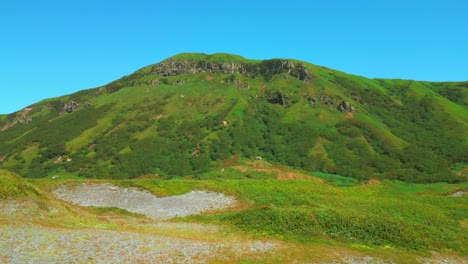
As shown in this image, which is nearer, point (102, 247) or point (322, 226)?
point (102, 247)

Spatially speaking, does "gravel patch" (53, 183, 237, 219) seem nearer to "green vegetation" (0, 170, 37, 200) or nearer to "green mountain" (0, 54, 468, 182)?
"green vegetation" (0, 170, 37, 200)

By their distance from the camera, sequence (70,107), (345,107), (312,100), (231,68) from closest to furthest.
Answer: (345,107), (312,100), (70,107), (231,68)

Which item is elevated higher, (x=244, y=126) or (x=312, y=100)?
(x=312, y=100)

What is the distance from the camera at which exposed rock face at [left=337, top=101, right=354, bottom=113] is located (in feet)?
452

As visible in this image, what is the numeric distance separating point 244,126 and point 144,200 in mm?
76827

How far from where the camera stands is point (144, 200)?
177ft

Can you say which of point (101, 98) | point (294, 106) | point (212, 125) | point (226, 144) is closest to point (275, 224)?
point (226, 144)

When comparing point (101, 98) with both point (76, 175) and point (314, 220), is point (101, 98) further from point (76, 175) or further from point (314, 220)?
point (314, 220)

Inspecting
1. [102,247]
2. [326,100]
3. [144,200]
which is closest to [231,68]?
[326,100]

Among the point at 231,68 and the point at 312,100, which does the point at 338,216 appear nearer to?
the point at 312,100

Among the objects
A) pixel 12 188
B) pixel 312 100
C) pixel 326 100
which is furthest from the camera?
pixel 312 100

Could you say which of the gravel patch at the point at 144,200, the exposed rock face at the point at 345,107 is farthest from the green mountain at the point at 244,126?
the gravel patch at the point at 144,200

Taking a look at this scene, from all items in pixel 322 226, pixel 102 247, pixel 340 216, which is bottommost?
pixel 322 226

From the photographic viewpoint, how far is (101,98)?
7018 inches
